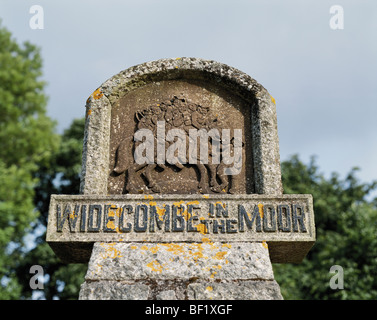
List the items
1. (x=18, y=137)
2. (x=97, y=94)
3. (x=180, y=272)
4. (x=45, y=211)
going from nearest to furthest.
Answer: (x=180, y=272) < (x=97, y=94) < (x=18, y=137) < (x=45, y=211)

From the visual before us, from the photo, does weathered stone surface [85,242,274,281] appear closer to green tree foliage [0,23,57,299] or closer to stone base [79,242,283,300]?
stone base [79,242,283,300]

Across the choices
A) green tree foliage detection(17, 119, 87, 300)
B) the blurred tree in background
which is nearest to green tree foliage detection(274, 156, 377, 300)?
the blurred tree in background

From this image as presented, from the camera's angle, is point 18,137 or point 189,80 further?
point 18,137

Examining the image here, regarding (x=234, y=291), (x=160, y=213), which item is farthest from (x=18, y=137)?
(x=234, y=291)

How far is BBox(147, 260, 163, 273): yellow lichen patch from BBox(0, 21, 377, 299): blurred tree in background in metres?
6.66

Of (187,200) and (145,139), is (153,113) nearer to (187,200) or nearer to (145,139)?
(145,139)

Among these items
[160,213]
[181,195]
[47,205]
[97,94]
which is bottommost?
[160,213]

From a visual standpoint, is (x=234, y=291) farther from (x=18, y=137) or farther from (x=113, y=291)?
(x=18, y=137)

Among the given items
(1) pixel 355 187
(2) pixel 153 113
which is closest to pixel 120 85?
(2) pixel 153 113

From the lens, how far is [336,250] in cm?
923

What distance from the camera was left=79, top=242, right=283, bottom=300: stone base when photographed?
2.51 metres

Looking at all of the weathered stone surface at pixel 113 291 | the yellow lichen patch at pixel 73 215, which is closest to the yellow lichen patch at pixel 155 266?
the weathered stone surface at pixel 113 291

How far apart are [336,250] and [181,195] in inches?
290

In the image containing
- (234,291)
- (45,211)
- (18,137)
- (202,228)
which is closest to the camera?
(234,291)
